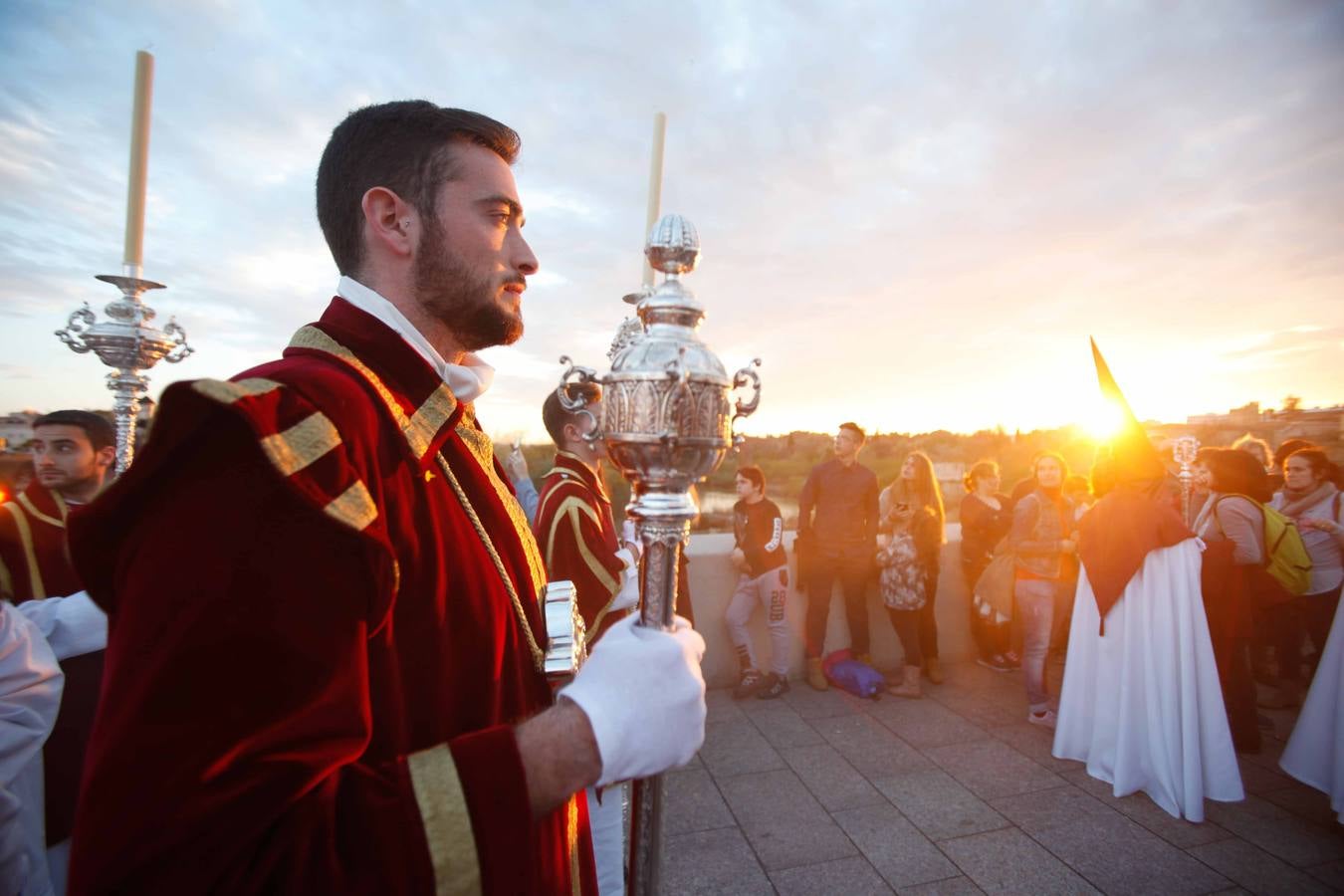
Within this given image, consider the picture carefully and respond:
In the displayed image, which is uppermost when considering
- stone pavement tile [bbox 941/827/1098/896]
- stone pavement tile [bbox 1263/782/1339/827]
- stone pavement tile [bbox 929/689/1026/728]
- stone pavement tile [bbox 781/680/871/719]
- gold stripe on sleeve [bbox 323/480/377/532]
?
gold stripe on sleeve [bbox 323/480/377/532]

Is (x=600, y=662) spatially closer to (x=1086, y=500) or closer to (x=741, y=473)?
(x=741, y=473)

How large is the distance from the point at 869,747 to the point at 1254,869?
2.24 metres

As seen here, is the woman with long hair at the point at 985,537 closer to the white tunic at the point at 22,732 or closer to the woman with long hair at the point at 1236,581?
the woman with long hair at the point at 1236,581

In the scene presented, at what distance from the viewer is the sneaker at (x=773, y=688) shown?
6016 mm

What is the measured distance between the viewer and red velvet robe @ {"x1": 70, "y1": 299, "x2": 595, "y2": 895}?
792mm

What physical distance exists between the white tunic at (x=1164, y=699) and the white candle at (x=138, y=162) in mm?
6029

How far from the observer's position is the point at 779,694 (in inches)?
238

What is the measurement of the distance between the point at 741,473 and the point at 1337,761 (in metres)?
4.45

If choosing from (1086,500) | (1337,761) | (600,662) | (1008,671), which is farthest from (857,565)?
(600,662)

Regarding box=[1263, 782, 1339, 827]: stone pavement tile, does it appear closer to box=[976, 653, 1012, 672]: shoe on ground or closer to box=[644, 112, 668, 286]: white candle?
box=[976, 653, 1012, 672]: shoe on ground

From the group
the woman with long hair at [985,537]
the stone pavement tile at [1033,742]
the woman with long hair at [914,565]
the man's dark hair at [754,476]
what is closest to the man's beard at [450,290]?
the man's dark hair at [754,476]

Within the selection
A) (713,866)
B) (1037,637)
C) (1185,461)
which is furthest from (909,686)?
(713,866)

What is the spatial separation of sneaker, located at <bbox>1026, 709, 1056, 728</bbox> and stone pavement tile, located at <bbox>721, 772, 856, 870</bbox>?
238 cm

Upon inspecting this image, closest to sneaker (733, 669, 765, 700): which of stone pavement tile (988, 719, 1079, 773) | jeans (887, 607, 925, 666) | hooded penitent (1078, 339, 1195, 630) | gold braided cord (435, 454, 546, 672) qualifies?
jeans (887, 607, 925, 666)
